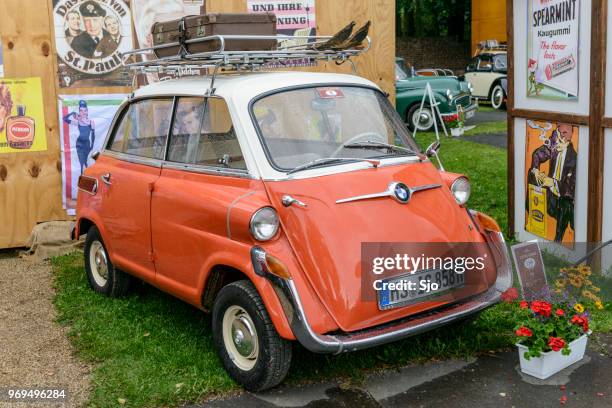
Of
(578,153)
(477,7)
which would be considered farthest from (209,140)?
(477,7)

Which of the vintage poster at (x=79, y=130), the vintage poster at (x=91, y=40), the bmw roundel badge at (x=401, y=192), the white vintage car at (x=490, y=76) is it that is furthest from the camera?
the white vintage car at (x=490, y=76)

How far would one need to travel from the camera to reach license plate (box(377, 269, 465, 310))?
4.23 metres

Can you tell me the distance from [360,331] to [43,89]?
16.5ft

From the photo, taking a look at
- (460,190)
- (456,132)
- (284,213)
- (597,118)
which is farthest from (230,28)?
(456,132)

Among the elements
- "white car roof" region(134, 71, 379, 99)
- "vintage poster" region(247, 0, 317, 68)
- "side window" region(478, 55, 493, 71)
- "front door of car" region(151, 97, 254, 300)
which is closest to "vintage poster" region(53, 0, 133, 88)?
"vintage poster" region(247, 0, 317, 68)

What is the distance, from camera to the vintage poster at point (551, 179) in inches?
248

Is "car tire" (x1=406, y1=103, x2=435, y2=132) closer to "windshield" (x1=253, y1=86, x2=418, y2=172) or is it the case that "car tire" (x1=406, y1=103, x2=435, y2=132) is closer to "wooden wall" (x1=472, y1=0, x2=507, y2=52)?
"windshield" (x1=253, y1=86, x2=418, y2=172)

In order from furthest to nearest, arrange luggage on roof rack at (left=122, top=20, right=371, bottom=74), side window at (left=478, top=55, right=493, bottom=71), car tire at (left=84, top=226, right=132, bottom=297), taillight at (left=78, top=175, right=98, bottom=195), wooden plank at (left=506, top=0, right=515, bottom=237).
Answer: side window at (left=478, top=55, right=493, bottom=71)
wooden plank at (left=506, top=0, right=515, bottom=237)
car tire at (left=84, top=226, right=132, bottom=297)
taillight at (left=78, top=175, right=98, bottom=195)
luggage on roof rack at (left=122, top=20, right=371, bottom=74)

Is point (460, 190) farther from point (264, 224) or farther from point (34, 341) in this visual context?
point (34, 341)

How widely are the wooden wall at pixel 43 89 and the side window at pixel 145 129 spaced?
1990 mm

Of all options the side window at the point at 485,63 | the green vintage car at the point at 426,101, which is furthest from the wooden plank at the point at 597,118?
the side window at the point at 485,63

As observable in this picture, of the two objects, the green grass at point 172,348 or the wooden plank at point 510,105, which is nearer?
the green grass at point 172,348

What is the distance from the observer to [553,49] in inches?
252

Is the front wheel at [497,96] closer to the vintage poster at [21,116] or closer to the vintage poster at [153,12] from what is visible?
the vintage poster at [153,12]
